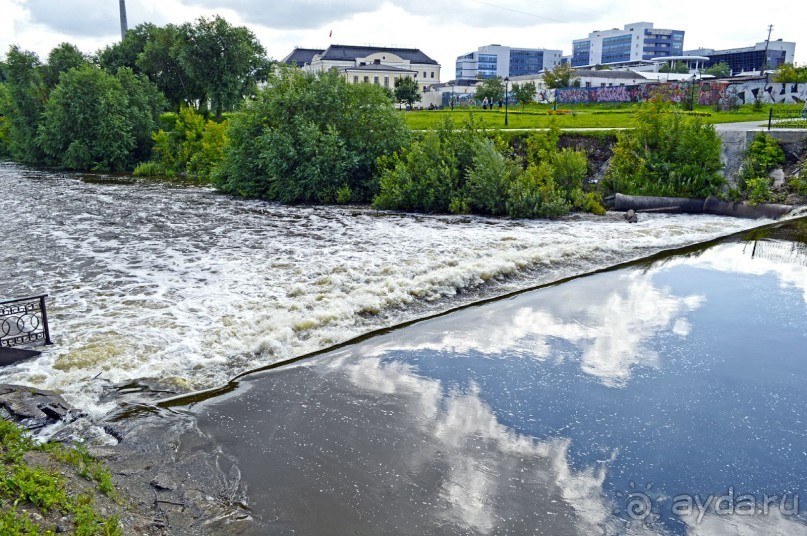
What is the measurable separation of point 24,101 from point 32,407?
53599 mm

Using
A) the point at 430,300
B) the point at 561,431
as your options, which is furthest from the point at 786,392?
the point at 430,300

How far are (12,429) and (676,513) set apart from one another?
7491 millimetres

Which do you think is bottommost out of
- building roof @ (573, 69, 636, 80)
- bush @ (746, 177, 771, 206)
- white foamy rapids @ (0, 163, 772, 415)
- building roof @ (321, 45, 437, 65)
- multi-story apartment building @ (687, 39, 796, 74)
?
white foamy rapids @ (0, 163, 772, 415)

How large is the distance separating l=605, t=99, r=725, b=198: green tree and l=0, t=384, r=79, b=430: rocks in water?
78.3ft

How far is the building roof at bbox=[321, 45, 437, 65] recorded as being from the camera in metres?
121

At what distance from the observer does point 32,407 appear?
8539 millimetres

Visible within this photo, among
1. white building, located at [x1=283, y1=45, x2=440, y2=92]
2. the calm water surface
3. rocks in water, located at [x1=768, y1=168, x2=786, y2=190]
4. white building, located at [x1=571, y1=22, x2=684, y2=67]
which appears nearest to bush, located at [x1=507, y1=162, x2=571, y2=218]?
rocks in water, located at [x1=768, y1=168, x2=786, y2=190]

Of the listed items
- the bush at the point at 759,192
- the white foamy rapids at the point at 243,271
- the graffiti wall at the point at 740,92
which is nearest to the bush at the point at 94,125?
the white foamy rapids at the point at 243,271

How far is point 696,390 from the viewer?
9539 mm

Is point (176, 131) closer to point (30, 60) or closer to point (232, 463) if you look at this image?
point (30, 60)

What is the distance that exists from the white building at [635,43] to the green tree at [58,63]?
151m

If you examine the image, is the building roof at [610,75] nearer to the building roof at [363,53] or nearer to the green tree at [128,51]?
the building roof at [363,53]

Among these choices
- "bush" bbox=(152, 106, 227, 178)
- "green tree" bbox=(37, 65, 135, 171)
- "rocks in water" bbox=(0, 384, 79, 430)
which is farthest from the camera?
"green tree" bbox=(37, 65, 135, 171)

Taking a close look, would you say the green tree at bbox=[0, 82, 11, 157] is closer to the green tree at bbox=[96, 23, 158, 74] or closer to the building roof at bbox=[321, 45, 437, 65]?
the green tree at bbox=[96, 23, 158, 74]
